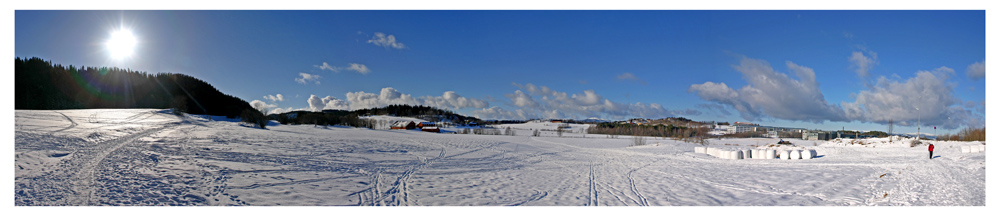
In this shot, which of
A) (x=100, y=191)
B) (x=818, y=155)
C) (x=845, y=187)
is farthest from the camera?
(x=818, y=155)

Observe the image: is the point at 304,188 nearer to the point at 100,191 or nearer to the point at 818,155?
the point at 100,191

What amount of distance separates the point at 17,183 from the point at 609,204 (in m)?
10.6

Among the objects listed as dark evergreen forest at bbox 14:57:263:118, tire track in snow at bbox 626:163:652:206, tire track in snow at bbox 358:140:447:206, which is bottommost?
tire track in snow at bbox 626:163:652:206

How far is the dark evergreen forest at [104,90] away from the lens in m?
17.7

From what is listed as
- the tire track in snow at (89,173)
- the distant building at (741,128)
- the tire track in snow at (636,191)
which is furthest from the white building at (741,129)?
the tire track in snow at (89,173)

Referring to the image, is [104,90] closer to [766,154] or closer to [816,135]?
[766,154]

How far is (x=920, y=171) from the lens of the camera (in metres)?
11.7

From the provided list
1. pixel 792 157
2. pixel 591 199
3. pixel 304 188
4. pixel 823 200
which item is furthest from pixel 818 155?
pixel 304 188

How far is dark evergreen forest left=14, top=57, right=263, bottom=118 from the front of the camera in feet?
57.9

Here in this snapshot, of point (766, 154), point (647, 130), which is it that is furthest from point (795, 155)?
point (647, 130)

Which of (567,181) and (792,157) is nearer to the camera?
(567,181)

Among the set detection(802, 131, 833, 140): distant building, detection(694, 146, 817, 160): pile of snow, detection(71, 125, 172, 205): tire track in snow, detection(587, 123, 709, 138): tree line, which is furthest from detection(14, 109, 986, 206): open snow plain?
detection(802, 131, 833, 140): distant building

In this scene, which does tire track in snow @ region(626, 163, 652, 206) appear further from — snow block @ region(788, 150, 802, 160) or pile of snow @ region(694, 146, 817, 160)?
snow block @ region(788, 150, 802, 160)
